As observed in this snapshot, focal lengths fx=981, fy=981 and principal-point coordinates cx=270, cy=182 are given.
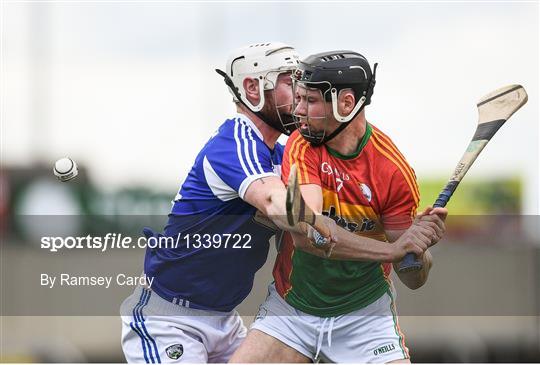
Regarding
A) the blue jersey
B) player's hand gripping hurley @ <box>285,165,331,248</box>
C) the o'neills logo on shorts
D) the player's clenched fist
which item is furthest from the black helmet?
the o'neills logo on shorts

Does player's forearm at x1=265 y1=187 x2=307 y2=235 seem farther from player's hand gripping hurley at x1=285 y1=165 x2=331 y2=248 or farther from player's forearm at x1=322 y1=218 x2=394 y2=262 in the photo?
player's forearm at x1=322 y1=218 x2=394 y2=262

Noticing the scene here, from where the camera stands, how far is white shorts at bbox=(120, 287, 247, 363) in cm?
424

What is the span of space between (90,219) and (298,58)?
1.46 m

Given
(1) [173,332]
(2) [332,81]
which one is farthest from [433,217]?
(1) [173,332]

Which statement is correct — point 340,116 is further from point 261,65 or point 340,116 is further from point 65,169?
point 65,169

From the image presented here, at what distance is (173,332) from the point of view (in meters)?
4.25

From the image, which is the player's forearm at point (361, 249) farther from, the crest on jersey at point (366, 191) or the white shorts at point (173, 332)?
the white shorts at point (173, 332)

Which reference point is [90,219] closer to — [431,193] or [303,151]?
[303,151]

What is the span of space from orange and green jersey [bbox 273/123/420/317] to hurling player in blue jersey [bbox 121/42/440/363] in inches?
3.5

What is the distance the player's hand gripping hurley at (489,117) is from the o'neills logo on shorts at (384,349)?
2.48 feet

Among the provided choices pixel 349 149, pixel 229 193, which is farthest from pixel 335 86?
pixel 229 193

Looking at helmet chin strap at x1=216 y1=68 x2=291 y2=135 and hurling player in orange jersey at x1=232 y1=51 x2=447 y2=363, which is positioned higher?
helmet chin strap at x1=216 y1=68 x2=291 y2=135

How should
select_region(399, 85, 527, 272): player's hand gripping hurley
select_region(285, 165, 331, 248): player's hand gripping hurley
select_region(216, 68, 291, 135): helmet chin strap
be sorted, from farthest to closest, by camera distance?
select_region(399, 85, 527, 272): player's hand gripping hurley, select_region(216, 68, 291, 135): helmet chin strap, select_region(285, 165, 331, 248): player's hand gripping hurley

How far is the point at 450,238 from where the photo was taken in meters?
5.41
